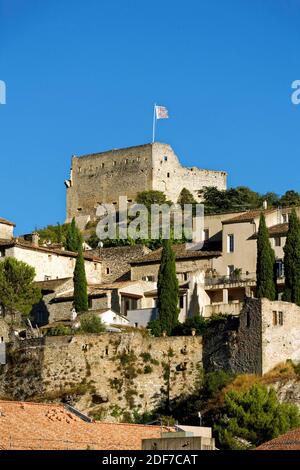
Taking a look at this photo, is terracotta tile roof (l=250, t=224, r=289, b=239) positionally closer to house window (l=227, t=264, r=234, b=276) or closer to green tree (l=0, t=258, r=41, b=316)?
house window (l=227, t=264, r=234, b=276)

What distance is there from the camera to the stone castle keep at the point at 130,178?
116 metres

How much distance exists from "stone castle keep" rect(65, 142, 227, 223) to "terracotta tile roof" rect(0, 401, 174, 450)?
220 feet

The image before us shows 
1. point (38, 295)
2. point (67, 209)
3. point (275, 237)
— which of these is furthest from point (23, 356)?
point (67, 209)

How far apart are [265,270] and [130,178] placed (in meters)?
45.1

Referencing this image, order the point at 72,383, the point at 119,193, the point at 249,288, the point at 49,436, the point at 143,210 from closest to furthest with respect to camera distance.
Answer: the point at 49,436
the point at 72,383
the point at 249,288
the point at 143,210
the point at 119,193

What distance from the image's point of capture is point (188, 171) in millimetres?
117875

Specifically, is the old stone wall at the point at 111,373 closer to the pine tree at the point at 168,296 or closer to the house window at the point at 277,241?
the pine tree at the point at 168,296

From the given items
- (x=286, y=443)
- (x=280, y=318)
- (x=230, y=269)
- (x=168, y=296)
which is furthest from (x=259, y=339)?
(x=286, y=443)

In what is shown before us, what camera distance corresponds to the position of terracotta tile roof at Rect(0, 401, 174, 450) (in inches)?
1740

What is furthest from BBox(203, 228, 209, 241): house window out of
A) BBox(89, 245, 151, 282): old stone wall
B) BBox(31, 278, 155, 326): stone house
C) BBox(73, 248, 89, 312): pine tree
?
BBox(73, 248, 89, 312): pine tree

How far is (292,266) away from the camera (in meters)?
71.4

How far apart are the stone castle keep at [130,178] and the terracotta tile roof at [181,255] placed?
2646cm

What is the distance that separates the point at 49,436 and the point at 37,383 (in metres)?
27.2
